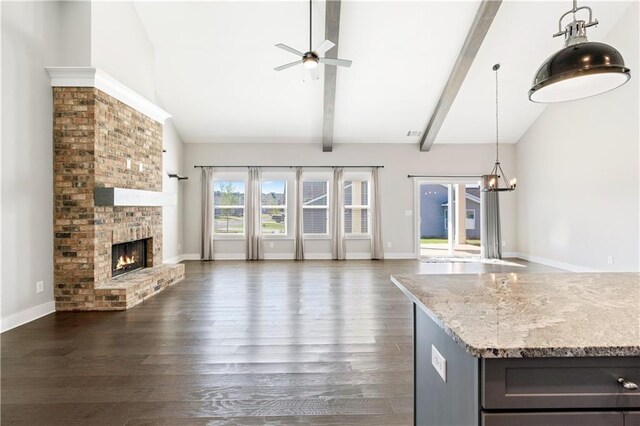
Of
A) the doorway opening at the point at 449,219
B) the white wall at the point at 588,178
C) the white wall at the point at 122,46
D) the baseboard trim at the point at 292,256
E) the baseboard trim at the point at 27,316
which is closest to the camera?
the baseboard trim at the point at 27,316

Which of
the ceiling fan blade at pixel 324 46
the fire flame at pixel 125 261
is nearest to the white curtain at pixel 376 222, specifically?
the ceiling fan blade at pixel 324 46

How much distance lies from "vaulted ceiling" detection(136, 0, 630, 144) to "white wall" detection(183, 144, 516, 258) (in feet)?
0.90

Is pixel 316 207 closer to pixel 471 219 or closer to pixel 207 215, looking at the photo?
pixel 207 215

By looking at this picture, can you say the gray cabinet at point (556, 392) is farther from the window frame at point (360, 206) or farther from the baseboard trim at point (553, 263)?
the window frame at point (360, 206)

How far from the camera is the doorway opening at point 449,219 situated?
9.20m

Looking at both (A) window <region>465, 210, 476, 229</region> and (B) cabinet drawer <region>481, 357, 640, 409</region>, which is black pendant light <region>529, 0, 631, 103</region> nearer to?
(B) cabinet drawer <region>481, 357, 640, 409</region>

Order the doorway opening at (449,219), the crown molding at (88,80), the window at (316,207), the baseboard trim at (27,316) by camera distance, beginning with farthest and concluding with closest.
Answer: the doorway opening at (449,219) < the window at (316,207) < the crown molding at (88,80) < the baseboard trim at (27,316)

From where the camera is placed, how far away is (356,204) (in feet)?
29.6

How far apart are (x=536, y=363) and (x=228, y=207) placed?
8512 millimetres

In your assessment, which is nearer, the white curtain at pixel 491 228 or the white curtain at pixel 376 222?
the white curtain at pixel 491 228

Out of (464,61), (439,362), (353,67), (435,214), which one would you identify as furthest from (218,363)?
(435,214)

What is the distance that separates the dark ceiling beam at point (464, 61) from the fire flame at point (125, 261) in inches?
252

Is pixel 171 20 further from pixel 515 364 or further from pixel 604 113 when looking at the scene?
pixel 604 113

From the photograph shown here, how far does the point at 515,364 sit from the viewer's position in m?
0.93
